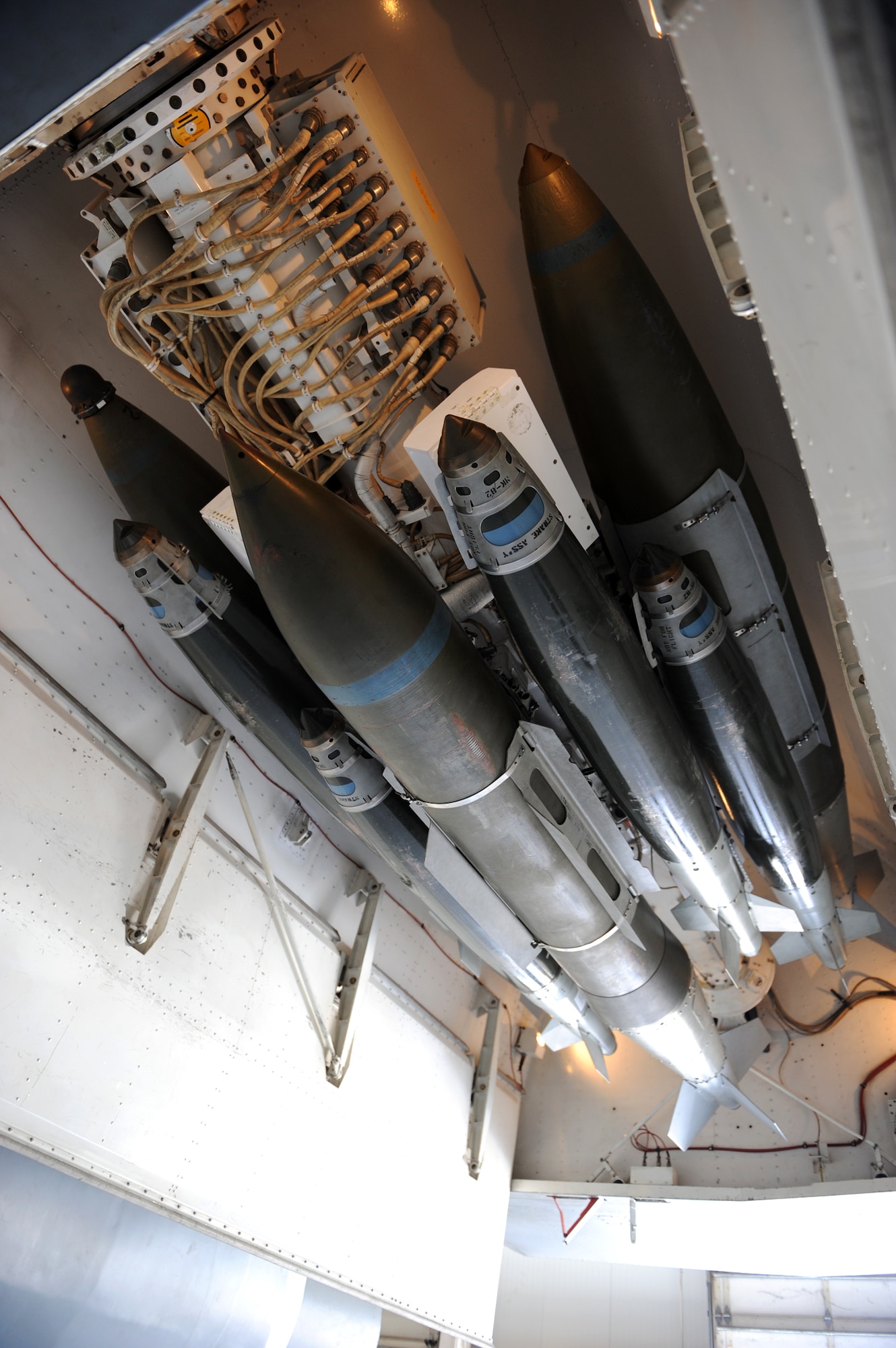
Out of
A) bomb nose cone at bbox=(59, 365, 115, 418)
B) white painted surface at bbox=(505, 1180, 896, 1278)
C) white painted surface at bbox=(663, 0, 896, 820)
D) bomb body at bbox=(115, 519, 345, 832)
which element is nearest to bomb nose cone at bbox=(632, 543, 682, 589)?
bomb body at bbox=(115, 519, 345, 832)

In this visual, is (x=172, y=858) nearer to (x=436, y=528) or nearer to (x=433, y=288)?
(x=436, y=528)

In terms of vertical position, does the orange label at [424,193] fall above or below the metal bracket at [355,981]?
Answer: above

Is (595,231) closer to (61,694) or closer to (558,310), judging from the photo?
(558,310)

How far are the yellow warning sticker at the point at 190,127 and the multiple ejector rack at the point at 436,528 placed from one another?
1cm

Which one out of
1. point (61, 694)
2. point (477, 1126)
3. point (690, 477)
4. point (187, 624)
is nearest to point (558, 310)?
point (690, 477)

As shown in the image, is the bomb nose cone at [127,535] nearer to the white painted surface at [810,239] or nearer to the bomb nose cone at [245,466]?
the bomb nose cone at [245,466]

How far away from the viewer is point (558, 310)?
388cm

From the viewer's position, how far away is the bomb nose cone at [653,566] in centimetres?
384

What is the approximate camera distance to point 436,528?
437 centimetres

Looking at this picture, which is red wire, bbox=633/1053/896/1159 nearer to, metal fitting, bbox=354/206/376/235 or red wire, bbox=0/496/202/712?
red wire, bbox=0/496/202/712

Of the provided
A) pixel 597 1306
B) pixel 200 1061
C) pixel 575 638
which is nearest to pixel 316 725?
pixel 575 638

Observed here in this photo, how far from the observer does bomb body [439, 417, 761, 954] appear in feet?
10.5

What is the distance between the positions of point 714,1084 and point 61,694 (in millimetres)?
5213

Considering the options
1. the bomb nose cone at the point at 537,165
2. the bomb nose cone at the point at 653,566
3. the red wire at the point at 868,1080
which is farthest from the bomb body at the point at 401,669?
the red wire at the point at 868,1080
